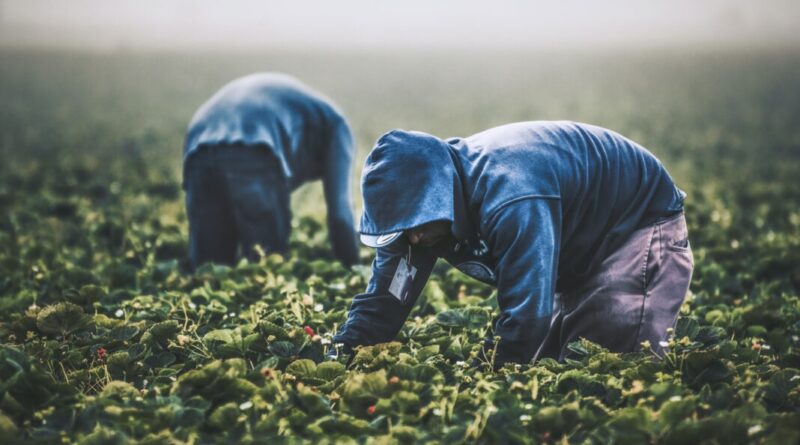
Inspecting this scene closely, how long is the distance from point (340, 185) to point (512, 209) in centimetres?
212

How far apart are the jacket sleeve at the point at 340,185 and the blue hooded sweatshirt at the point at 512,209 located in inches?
59.5

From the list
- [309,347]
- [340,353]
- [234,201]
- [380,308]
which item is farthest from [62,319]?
[234,201]

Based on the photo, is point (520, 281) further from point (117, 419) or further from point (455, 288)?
point (455, 288)

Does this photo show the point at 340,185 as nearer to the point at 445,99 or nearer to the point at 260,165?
the point at 260,165

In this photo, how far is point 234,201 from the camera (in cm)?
424

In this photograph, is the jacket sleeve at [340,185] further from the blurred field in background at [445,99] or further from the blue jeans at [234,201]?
the blurred field in background at [445,99]

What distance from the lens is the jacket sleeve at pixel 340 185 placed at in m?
4.40

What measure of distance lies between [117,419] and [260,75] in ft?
9.05

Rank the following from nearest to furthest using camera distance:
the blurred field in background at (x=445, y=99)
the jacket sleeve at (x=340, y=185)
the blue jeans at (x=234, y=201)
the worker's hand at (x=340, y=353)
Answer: the worker's hand at (x=340, y=353) < the blue jeans at (x=234, y=201) < the jacket sleeve at (x=340, y=185) < the blurred field in background at (x=445, y=99)

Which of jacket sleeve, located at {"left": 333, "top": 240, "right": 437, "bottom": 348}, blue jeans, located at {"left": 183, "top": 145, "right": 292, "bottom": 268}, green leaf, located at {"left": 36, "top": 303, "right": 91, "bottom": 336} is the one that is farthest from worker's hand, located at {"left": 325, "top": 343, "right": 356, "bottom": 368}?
blue jeans, located at {"left": 183, "top": 145, "right": 292, "bottom": 268}

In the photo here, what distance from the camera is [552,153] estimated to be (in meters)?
2.60

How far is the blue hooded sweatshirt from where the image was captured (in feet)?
7.88

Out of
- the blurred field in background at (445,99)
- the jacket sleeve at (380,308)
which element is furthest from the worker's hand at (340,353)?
the blurred field in background at (445,99)

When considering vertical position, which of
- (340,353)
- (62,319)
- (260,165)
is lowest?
(340,353)
